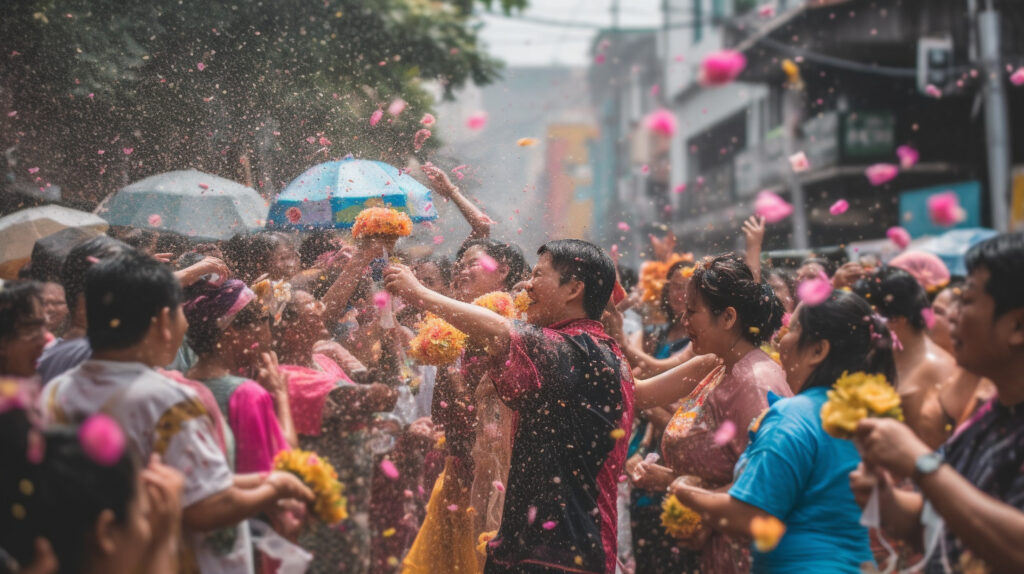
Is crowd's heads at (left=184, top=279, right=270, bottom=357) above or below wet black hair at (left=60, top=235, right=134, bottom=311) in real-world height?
below

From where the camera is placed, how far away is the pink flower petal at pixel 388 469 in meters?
5.20

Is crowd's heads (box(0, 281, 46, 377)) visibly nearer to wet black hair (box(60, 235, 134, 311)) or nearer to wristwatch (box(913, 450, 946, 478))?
wet black hair (box(60, 235, 134, 311))

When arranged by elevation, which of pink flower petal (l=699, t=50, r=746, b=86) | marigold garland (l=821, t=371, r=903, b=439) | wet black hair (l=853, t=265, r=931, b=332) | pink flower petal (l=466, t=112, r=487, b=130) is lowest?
wet black hair (l=853, t=265, r=931, b=332)

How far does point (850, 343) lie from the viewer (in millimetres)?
3432

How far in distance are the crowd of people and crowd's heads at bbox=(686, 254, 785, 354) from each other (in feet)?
0.04

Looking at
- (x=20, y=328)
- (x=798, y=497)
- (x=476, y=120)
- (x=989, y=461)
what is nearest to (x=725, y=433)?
(x=798, y=497)

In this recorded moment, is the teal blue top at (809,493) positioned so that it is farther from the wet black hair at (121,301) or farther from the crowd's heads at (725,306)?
the wet black hair at (121,301)

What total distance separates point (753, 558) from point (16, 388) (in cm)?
260

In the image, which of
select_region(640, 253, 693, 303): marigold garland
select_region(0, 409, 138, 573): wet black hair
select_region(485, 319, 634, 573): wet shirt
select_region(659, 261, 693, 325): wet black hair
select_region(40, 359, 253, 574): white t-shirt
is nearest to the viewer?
select_region(0, 409, 138, 573): wet black hair

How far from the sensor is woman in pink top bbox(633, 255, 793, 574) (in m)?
3.94

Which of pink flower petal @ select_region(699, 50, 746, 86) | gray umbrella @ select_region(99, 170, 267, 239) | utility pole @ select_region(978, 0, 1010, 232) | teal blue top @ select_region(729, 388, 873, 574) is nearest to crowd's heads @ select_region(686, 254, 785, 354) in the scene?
teal blue top @ select_region(729, 388, 873, 574)

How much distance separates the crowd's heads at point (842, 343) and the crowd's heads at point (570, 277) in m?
0.97

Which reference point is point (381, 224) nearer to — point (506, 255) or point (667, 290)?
point (506, 255)

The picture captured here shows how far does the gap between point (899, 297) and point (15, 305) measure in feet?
14.5
